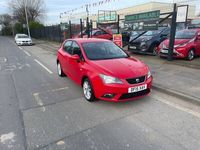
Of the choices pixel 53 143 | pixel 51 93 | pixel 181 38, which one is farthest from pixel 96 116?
pixel 181 38

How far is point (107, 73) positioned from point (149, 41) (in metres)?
7.20

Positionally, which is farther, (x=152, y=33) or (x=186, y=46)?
(x=152, y=33)

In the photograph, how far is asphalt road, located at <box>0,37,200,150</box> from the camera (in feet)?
9.81

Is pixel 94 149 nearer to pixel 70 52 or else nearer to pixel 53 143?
pixel 53 143

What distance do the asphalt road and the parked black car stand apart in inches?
234

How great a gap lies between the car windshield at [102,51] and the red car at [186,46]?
4.23 metres

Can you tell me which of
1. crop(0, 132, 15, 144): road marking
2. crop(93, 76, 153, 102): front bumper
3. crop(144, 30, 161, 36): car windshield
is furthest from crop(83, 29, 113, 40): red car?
crop(0, 132, 15, 144): road marking

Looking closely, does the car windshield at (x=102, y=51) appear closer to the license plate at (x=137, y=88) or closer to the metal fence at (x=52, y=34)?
the license plate at (x=137, y=88)

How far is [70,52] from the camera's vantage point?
236 inches

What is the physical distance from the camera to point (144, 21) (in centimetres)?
1059

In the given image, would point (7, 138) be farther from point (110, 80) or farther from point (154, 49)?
point (154, 49)

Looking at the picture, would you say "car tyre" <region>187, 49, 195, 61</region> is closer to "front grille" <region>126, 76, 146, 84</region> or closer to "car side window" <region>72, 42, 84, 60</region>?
"front grille" <region>126, 76, 146, 84</region>

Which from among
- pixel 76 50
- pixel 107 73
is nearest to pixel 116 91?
pixel 107 73

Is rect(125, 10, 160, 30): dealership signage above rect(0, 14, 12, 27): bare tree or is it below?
below
